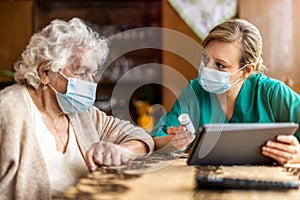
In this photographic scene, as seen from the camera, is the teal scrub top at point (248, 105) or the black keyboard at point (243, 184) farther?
the teal scrub top at point (248, 105)

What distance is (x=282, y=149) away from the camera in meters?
1.48

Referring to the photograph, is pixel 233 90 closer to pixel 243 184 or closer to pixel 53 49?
pixel 53 49

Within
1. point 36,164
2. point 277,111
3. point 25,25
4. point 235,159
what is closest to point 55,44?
point 36,164

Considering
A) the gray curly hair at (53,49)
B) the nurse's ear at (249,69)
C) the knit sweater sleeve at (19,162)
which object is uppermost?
the gray curly hair at (53,49)

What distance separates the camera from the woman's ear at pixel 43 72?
1.66 m

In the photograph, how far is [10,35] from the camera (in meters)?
4.26

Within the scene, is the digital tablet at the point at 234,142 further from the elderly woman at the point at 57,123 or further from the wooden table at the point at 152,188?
the elderly woman at the point at 57,123

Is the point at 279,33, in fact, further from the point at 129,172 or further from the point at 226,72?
the point at 129,172

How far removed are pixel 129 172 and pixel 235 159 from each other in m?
0.34

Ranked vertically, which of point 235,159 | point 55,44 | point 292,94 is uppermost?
point 55,44

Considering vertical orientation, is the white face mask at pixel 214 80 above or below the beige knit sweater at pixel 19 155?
above

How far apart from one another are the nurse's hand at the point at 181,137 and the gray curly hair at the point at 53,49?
16.6 inches

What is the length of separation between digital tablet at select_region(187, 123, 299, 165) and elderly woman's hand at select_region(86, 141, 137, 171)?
223mm

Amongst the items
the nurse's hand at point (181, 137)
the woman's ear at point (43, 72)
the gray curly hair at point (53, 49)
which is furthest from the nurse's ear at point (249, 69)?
the woman's ear at point (43, 72)
